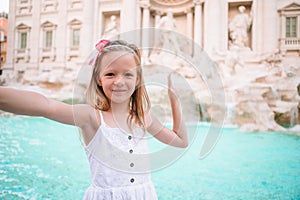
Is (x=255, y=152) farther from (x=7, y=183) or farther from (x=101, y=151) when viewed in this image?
Result: (x=7, y=183)

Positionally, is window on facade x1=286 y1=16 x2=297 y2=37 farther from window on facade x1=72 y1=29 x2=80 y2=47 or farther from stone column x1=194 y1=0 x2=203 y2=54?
window on facade x1=72 y1=29 x2=80 y2=47

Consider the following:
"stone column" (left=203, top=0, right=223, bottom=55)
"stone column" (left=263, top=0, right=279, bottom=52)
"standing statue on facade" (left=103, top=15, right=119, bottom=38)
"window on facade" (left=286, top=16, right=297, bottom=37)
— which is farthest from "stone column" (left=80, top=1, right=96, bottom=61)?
"window on facade" (left=286, top=16, right=297, bottom=37)

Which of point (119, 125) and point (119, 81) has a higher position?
point (119, 81)

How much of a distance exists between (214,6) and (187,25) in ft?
1.71

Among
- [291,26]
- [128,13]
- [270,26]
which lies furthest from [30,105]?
[270,26]

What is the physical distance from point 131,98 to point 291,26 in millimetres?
3250

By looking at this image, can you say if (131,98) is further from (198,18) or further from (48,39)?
(48,39)

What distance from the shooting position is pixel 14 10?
354 centimetres

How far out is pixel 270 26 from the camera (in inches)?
134

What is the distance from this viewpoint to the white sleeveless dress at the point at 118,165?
2.29 ft

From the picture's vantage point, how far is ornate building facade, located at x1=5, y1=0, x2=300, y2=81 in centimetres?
355

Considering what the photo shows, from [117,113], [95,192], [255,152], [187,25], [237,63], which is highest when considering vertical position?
[187,25]

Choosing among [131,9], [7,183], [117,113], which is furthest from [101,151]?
[131,9]

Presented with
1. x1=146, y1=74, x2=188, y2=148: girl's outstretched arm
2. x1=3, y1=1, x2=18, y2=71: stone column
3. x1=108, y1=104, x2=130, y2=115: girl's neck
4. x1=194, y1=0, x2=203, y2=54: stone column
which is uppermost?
x1=194, y1=0, x2=203, y2=54: stone column
